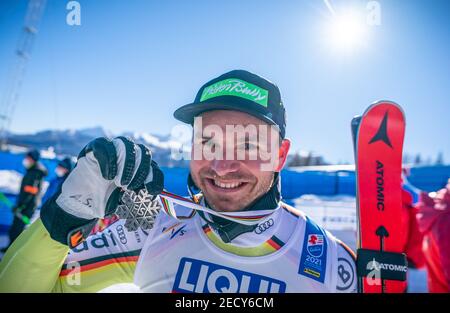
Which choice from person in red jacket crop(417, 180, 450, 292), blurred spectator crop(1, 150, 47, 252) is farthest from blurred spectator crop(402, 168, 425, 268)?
blurred spectator crop(1, 150, 47, 252)

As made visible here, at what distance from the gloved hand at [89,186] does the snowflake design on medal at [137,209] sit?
9 centimetres

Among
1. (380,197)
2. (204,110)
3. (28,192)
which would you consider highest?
(204,110)

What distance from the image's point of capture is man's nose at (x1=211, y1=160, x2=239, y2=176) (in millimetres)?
1129

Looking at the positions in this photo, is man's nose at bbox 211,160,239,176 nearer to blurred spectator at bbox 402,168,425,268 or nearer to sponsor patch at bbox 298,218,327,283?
sponsor patch at bbox 298,218,327,283

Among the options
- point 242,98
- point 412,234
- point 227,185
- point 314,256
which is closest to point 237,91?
point 242,98

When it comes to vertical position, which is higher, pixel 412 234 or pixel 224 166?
pixel 224 166

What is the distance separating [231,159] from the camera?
3.78 feet

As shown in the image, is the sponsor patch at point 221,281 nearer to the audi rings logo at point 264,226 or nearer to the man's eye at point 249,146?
the audi rings logo at point 264,226

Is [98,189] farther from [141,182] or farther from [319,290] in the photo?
[319,290]

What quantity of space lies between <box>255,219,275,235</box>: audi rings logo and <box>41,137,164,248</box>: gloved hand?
0.55 m

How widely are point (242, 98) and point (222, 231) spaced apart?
22.7 inches

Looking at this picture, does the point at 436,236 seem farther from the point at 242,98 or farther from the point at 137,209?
the point at 137,209

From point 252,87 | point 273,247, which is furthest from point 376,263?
point 252,87

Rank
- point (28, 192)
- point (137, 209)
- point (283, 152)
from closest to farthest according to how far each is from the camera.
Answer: point (137, 209), point (283, 152), point (28, 192)
